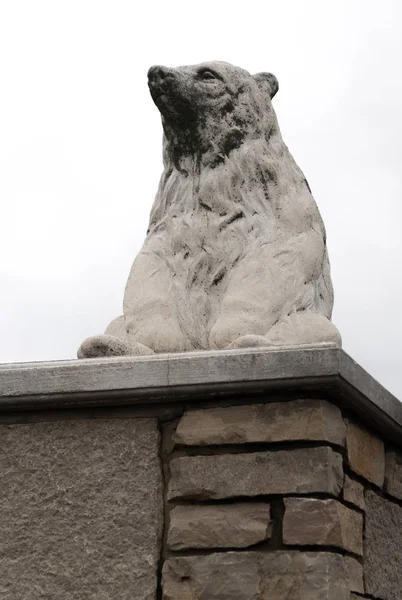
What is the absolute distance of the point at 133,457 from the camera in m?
3.70

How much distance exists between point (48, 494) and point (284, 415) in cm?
83

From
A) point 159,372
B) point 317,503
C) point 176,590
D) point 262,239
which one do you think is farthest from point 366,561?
point 262,239

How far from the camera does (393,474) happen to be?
4254 mm

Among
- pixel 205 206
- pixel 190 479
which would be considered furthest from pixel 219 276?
pixel 190 479

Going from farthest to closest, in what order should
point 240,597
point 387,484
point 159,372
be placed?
point 387,484, point 159,372, point 240,597

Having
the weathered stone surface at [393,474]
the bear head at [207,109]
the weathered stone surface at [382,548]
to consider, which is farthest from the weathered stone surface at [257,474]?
the bear head at [207,109]

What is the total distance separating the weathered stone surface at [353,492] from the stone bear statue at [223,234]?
587 millimetres

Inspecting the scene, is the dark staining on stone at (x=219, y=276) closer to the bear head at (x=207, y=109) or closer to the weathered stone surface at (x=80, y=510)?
the bear head at (x=207, y=109)

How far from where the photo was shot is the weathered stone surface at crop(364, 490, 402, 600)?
3799mm

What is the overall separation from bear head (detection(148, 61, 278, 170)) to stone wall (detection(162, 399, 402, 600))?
1.27m

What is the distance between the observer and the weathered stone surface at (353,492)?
11.9ft

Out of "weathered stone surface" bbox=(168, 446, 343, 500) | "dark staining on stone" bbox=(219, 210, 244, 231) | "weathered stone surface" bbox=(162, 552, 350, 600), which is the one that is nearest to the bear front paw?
"weathered stone surface" bbox=(168, 446, 343, 500)

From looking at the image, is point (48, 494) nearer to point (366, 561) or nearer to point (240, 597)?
point (240, 597)

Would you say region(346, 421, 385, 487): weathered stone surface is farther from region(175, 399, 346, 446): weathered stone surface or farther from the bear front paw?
the bear front paw
